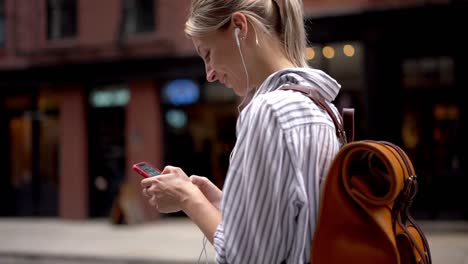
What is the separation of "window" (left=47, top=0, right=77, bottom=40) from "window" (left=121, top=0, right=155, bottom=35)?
1.79 meters

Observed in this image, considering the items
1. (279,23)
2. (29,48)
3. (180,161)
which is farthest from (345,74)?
(279,23)

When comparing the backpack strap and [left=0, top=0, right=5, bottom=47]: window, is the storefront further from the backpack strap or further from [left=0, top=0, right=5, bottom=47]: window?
the backpack strap

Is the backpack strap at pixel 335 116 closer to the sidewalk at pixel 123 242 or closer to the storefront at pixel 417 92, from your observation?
the sidewalk at pixel 123 242

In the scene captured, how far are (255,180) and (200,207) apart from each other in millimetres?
219

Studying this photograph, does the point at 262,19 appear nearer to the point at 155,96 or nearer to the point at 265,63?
the point at 265,63

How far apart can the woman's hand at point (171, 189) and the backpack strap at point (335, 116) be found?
336mm

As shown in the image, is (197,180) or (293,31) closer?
(293,31)

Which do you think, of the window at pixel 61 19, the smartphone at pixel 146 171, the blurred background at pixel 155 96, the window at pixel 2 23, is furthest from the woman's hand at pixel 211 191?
the window at pixel 2 23

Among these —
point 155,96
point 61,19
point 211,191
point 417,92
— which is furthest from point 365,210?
point 61,19

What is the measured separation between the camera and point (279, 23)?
5.22ft

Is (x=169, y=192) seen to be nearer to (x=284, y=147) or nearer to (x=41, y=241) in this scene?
(x=284, y=147)

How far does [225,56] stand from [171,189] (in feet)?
1.19

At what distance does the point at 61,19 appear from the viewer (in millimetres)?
17766

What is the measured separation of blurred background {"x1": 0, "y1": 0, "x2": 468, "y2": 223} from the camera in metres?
13.8
